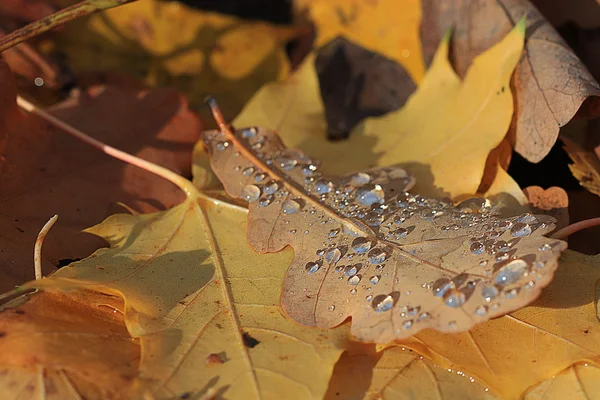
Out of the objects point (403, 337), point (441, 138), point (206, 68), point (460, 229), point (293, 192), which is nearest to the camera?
point (403, 337)

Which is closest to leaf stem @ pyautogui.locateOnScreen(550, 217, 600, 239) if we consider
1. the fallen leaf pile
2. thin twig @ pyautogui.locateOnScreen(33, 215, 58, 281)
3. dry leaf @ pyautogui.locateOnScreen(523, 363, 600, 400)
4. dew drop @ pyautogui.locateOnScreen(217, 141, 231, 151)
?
the fallen leaf pile

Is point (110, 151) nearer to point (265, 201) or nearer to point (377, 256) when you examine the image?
point (265, 201)

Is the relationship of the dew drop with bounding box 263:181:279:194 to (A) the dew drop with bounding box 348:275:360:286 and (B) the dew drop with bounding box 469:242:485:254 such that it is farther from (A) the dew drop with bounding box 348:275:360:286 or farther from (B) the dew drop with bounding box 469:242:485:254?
(B) the dew drop with bounding box 469:242:485:254

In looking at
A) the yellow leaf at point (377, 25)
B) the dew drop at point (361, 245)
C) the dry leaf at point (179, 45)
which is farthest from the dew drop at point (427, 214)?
the dry leaf at point (179, 45)

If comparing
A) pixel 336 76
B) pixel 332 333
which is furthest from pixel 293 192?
pixel 336 76

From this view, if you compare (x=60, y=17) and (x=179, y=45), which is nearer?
(x=60, y=17)

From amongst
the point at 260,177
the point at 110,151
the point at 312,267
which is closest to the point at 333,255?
the point at 312,267

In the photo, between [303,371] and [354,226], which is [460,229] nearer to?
[354,226]
